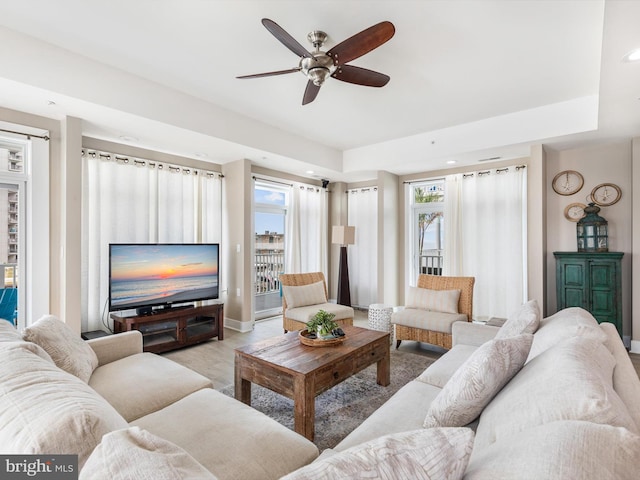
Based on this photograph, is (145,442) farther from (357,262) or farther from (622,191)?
(357,262)

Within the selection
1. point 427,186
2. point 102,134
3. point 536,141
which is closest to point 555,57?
point 536,141

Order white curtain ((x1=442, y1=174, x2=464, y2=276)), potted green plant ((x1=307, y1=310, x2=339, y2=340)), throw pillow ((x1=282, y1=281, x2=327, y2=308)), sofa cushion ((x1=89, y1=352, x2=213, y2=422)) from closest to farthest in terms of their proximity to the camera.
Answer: sofa cushion ((x1=89, y1=352, x2=213, y2=422))
potted green plant ((x1=307, y1=310, x2=339, y2=340))
throw pillow ((x1=282, y1=281, x2=327, y2=308))
white curtain ((x1=442, y1=174, x2=464, y2=276))

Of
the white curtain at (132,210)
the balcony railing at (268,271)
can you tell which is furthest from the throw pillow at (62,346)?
the balcony railing at (268,271)

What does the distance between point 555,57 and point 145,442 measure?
3.62 m

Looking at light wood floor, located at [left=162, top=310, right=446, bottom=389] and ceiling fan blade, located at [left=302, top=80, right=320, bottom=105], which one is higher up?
ceiling fan blade, located at [left=302, top=80, right=320, bottom=105]

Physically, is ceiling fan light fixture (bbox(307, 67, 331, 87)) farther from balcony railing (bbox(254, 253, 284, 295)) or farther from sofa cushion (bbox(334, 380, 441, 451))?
balcony railing (bbox(254, 253, 284, 295))

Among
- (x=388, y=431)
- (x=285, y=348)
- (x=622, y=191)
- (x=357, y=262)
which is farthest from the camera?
(x=357, y=262)

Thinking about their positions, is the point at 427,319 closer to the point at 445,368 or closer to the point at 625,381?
the point at 445,368

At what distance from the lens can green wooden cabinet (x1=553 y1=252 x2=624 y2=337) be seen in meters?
3.65

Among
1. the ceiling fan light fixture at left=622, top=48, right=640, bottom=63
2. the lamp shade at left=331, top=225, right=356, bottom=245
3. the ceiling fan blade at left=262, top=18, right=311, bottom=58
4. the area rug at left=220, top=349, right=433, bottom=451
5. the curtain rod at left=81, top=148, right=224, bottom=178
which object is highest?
the ceiling fan blade at left=262, top=18, right=311, bottom=58

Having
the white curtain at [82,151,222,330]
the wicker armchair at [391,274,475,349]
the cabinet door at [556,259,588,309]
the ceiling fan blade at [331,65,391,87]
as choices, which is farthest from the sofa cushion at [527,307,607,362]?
the white curtain at [82,151,222,330]

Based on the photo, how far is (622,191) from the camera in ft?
12.8

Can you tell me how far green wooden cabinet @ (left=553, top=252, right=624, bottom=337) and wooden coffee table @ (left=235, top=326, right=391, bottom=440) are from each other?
2590 millimetres

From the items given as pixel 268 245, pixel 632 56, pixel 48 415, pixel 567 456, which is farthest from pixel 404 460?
pixel 268 245
